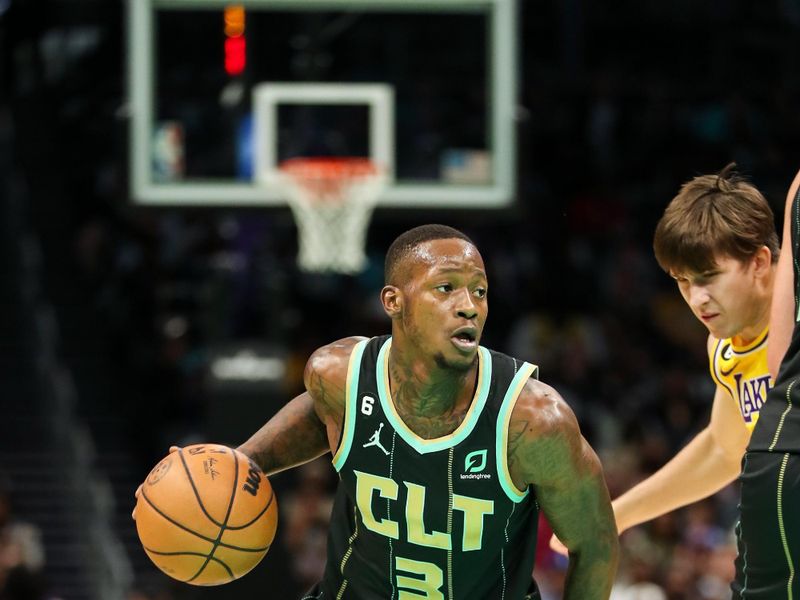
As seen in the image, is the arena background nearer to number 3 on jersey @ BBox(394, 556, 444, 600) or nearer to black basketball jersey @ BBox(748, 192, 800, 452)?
number 3 on jersey @ BBox(394, 556, 444, 600)

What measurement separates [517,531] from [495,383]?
0.43 meters

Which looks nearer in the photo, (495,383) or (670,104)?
(495,383)

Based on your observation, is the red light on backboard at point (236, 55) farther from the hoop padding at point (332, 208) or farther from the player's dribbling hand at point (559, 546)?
the player's dribbling hand at point (559, 546)

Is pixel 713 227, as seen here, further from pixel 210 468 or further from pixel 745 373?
pixel 210 468

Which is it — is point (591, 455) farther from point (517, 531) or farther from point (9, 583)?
point (9, 583)

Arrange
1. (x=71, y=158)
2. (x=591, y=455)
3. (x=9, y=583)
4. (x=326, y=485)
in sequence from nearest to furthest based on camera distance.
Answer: (x=591, y=455)
(x=9, y=583)
(x=326, y=485)
(x=71, y=158)

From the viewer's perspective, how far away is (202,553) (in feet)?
13.6

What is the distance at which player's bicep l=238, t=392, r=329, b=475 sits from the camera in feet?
14.1

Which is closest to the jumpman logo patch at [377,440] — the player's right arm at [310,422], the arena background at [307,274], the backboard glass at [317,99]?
the player's right arm at [310,422]

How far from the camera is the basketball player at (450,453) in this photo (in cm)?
386

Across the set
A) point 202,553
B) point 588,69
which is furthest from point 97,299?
point 202,553

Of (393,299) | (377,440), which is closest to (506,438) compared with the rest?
(377,440)

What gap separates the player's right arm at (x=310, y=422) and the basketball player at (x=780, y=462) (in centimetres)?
119

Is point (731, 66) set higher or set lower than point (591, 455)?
higher
